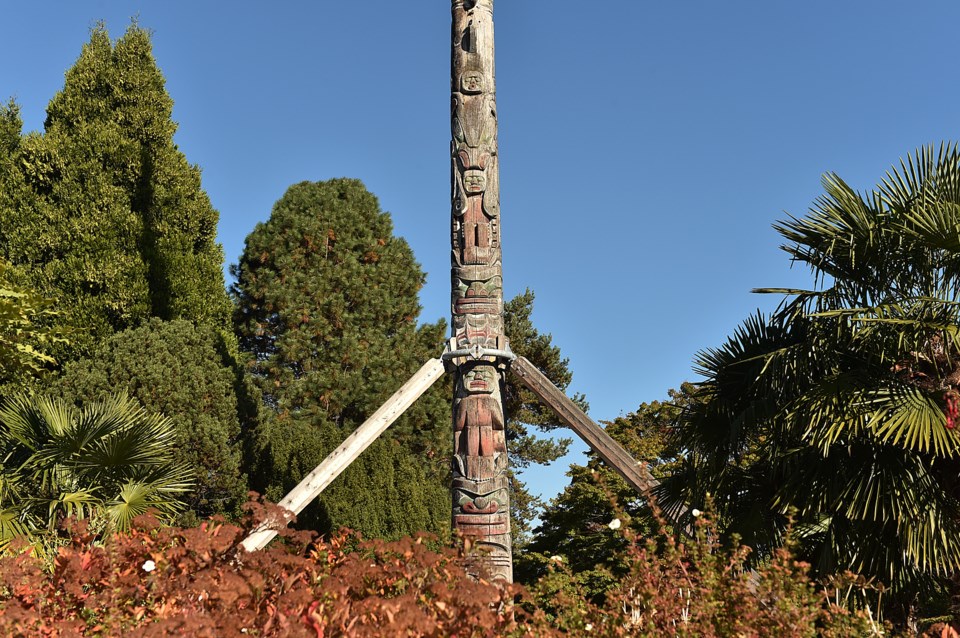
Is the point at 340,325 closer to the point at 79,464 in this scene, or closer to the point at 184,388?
the point at 184,388

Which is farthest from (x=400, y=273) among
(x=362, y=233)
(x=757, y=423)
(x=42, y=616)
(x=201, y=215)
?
(x=42, y=616)

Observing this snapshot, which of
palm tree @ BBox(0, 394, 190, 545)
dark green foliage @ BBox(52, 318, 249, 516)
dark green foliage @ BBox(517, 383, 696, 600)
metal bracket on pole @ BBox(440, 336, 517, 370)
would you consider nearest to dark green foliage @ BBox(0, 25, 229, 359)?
dark green foliage @ BBox(52, 318, 249, 516)

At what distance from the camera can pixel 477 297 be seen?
354 inches

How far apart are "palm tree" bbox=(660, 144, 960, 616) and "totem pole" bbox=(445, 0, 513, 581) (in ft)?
5.73

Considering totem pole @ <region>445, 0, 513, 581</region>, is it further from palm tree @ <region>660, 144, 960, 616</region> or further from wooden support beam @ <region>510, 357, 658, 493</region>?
palm tree @ <region>660, 144, 960, 616</region>

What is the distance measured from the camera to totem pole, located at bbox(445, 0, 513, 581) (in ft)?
27.9

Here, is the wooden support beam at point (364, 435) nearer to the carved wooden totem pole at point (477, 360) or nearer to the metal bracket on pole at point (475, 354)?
the carved wooden totem pole at point (477, 360)

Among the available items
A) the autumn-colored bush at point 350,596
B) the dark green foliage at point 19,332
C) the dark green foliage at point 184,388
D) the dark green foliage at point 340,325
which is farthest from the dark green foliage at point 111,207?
the autumn-colored bush at point 350,596

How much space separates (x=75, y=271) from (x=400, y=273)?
22.6ft

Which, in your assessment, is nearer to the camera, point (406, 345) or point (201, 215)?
point (201, 215)

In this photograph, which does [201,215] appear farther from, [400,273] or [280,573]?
[280,573]

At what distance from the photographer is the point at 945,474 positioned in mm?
7234

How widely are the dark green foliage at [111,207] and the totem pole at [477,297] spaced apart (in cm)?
846

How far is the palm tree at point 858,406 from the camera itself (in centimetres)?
694
